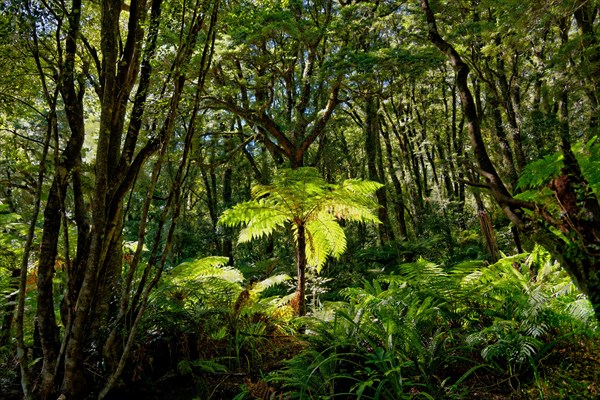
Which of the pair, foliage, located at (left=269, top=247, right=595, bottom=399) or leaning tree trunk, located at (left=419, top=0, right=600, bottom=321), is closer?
leaning tree trunk, located at (left=419, top=0, right=600, bottom=321)

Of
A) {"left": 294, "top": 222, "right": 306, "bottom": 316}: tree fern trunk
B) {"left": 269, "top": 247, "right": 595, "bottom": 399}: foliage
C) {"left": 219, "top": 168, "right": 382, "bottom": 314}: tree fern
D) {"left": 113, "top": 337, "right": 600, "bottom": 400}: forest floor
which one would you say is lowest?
{"left": 113, "top": 337, "right": 600, "bottom": 400}: forest floor

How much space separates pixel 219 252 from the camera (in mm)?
16031

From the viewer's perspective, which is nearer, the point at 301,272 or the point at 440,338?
the point at 440,338

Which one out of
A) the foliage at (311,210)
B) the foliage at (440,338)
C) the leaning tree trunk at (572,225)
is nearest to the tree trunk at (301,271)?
the foliage at (311,210)

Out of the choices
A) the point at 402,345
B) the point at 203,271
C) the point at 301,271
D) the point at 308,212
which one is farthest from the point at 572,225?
the point at 203,271

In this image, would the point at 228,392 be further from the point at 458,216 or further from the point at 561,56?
the point at 458,216

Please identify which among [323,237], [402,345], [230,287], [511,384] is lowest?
[511,384]

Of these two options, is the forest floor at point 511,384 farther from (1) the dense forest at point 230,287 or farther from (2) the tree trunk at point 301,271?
(2) the tree trunk at point 301,271

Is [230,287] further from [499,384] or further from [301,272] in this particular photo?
[499,384]

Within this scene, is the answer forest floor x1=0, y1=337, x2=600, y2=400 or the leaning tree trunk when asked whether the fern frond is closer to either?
forest floor x1=0, y1=337, x2=600, y2=400

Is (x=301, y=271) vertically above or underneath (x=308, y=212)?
underneath

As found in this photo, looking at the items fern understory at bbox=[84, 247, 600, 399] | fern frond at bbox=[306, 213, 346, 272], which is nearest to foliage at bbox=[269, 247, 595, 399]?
fern understory at bbox=[84, 247, 600, 399]

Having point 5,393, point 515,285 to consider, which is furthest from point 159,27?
point 515,285

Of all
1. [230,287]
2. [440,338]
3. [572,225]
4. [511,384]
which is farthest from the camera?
[230,287]
